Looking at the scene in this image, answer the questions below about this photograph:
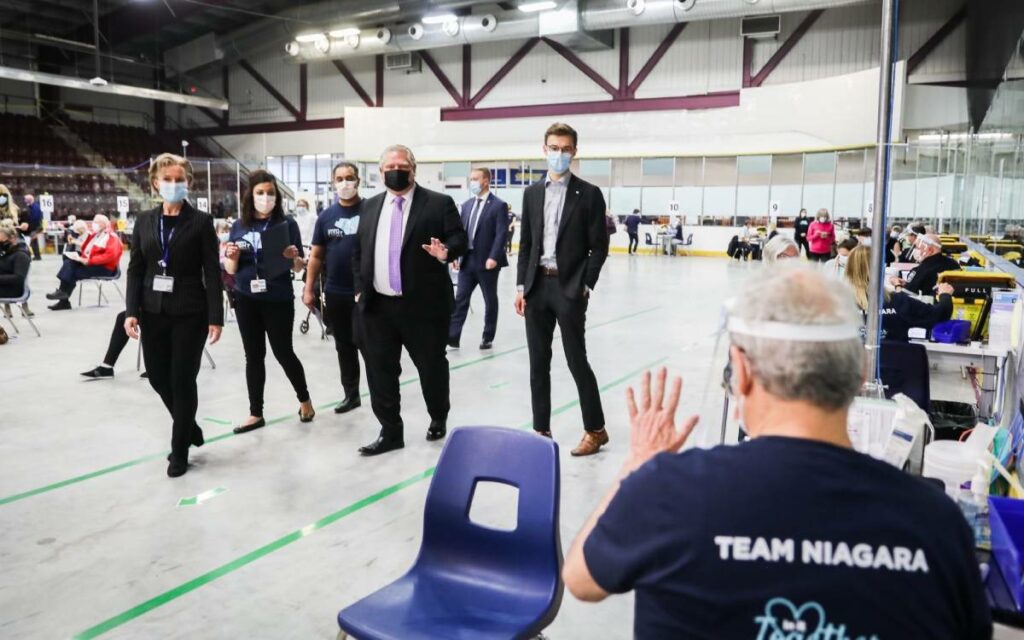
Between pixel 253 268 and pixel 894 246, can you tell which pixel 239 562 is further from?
pixel 894 246

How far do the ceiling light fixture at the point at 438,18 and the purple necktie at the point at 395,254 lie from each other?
1954 centimetres

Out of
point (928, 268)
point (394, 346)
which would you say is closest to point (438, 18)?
point (928, 268)

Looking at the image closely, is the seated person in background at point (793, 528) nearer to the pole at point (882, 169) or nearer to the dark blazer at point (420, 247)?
the pole at point (882, 169)

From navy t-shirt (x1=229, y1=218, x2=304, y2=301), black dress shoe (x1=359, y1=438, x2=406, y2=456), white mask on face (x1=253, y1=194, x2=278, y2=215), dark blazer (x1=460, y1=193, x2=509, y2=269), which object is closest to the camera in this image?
black dress shoe (x1=359, y1=438, x2=406, y2=456)

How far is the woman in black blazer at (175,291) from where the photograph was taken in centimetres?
393

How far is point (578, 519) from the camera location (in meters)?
3.51

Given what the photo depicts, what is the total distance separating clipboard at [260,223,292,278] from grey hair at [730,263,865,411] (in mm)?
3846

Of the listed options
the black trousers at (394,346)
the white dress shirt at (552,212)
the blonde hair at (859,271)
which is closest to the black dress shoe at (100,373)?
the black trousers at (394,346)

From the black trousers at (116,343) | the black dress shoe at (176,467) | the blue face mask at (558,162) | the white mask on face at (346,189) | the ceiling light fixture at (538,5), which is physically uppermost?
the ceiling light fixture at (538,5)

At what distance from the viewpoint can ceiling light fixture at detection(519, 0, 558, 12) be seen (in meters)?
20.2

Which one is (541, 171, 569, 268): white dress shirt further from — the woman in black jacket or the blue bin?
the blue bin

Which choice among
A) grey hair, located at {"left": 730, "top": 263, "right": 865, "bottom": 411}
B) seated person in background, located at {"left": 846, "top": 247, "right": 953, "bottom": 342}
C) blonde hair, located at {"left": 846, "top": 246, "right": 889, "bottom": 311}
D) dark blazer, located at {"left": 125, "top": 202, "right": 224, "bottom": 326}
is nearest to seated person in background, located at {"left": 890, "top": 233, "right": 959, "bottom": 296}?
seated person in background, located at {"left": 846, "top": 247, "right": 953, "bottom": 342}

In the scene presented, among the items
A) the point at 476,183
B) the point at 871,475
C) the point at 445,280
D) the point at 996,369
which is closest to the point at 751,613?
the point at 871,475

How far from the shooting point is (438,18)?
874 inches
